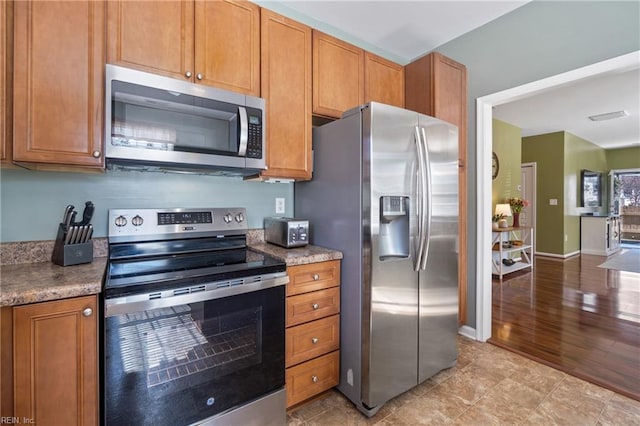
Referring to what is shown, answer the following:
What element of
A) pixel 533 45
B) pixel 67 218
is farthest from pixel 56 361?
pixel 533 45

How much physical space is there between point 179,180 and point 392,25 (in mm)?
2202

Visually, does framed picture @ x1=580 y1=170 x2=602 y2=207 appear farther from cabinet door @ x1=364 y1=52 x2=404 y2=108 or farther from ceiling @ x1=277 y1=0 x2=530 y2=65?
cabinet door @ x1=364 y1=52 x2=404 y2=108

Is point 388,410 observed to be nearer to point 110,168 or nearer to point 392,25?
point 110,168

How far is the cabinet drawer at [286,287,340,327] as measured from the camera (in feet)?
5.33

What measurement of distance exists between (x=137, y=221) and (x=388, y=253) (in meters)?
1.47

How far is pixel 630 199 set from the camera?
8.45 m

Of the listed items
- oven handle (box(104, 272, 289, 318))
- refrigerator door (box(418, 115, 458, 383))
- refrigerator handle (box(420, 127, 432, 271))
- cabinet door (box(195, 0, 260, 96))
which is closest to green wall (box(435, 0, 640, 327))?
refrigerator door (box(418, 115, 458, 383))

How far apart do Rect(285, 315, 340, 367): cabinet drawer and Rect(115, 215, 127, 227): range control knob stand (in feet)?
3.61

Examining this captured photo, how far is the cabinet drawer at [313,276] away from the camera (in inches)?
63.7

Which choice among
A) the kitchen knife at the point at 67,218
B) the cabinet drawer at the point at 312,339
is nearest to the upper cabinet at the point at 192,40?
the kitchen knife at the point at 67,218

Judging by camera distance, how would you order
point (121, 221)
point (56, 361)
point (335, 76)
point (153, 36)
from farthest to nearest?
point (335, 76)
point (121, 221)
point (153, 36)
point (56, 361)

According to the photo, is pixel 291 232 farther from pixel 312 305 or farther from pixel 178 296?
pixel 178 296

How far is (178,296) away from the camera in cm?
123

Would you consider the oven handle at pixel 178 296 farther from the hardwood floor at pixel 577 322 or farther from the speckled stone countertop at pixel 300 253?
the hardwood floor at pixel 577 322
